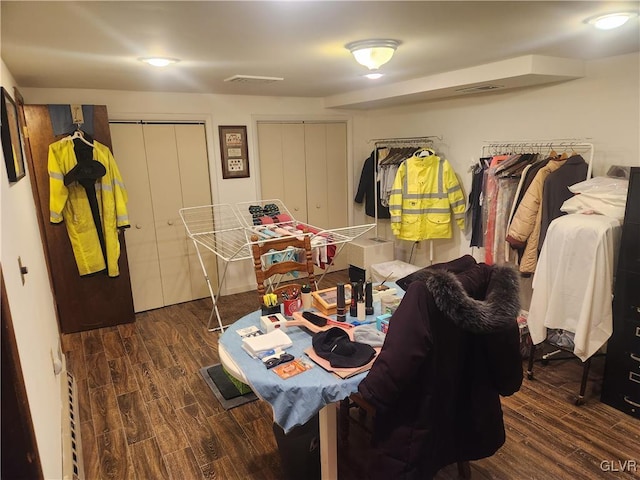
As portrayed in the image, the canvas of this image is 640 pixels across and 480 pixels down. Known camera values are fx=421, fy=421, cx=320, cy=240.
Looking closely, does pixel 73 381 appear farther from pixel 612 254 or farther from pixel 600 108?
pixel 600 108

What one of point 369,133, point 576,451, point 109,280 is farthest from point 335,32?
point 369,133

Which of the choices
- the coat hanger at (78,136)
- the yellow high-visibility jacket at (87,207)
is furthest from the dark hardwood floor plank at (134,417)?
the coat hanger at (78,136)

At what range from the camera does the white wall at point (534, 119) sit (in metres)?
2.85

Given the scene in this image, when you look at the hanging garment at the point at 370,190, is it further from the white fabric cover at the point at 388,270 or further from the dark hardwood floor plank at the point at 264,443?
the dark hardwood floor plank at the point at 264,443

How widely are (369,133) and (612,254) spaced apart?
10.9 ft

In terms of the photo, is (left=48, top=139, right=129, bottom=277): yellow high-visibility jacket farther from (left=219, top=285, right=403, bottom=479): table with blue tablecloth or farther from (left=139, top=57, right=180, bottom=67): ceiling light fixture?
(left=219, top=285, right=403, bottom=479): table with blue tablecloth

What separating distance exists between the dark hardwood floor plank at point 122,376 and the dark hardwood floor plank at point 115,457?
466mm

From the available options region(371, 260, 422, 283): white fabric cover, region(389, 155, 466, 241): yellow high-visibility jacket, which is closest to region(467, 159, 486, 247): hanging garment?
region(389, 155, 466, 241): yellow high-visibility jacket

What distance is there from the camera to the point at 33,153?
10.9ft

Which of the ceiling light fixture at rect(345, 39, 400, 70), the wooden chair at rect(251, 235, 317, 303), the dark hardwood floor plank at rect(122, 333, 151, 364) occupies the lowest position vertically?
the dark hardwood floor plank at rect(122, 333, 151, 364)

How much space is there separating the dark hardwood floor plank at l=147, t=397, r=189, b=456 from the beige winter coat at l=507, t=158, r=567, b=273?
2546mm

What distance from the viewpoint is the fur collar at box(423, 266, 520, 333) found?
4.60 feet

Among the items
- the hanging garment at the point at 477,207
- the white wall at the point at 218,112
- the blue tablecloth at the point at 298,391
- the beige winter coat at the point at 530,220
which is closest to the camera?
the blue tablecloth at the point at 298,391

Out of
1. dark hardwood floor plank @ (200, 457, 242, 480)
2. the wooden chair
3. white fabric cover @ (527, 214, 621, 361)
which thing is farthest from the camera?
the wooden chair
